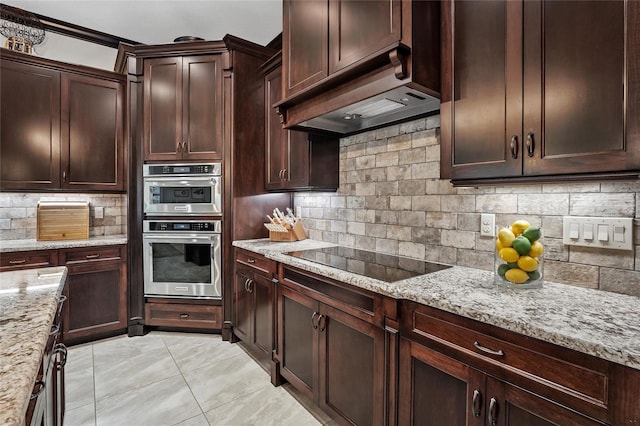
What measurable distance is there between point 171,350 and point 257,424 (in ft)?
4.21

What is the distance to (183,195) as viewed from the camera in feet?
9.93

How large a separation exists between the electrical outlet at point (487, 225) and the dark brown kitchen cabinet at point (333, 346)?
71 cm

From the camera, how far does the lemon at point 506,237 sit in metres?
1.33

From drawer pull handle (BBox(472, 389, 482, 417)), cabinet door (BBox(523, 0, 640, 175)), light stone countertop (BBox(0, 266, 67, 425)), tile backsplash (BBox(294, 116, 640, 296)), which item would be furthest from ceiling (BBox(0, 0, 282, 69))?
drawer pull handle (BBox(472, 389, 482, 417))

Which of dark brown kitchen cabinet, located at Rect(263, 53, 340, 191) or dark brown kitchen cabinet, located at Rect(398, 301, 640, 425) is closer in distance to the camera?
dark brown kitchen cabinet, located at Rect(398, 301, 640, 425)

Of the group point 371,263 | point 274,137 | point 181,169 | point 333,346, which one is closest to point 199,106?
point 181,169

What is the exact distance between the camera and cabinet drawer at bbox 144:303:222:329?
3.04 metres

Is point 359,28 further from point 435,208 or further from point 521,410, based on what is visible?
point 521,410

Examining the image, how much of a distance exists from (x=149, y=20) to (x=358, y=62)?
101 inches

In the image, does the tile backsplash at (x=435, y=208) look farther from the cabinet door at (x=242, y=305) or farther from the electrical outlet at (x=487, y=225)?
the cabinet door at (x=242, y=305)

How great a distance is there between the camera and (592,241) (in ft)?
4.47

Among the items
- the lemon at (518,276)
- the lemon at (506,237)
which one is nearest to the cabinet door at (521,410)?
the lemon at (518,276)

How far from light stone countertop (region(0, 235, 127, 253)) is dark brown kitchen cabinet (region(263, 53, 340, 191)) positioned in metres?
1.58

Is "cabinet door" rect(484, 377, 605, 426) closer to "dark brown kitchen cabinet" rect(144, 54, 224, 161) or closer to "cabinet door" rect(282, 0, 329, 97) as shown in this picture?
"cabinet door" rect(282, 0, 329, 97)
